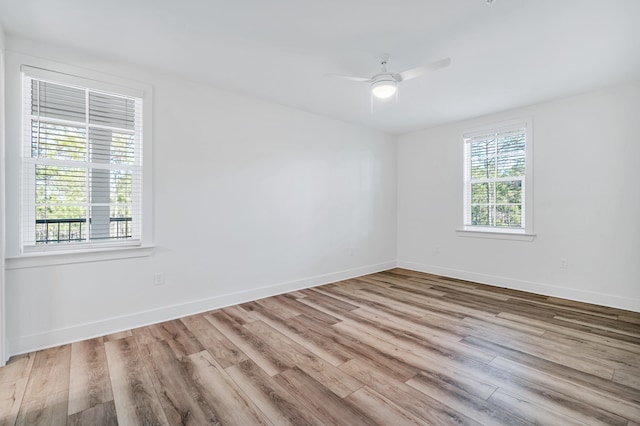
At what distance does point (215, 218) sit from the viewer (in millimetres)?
3465

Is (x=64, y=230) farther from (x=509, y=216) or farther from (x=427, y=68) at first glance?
(x=509, y=216)

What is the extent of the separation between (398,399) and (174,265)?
2517 mm

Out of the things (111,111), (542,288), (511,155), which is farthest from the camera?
(511,155)

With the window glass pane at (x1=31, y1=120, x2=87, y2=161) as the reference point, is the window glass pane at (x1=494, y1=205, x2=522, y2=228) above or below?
below

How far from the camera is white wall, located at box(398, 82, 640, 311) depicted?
3.40 metres

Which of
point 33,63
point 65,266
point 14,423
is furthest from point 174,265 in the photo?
point 33,63

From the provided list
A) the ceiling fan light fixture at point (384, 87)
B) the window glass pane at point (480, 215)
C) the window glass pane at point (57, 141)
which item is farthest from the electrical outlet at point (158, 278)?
the window glass pane at point (480, 215)

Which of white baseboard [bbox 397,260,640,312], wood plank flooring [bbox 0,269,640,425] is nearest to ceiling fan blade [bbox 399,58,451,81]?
wood plank flooring [bbox 0,269,640,425]

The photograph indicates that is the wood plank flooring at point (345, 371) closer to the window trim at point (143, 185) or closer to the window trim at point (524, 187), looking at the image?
the window trim at point (143, 185)

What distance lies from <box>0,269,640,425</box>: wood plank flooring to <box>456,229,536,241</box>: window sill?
1064 millimetres

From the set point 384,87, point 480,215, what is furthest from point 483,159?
point 384,87

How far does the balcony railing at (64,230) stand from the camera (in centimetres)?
254

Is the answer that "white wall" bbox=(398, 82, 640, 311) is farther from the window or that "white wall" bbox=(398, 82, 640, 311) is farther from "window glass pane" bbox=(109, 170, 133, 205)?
"window glass pane" bbox=(109, 170, 133, 205)

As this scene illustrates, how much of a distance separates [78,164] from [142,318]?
1574mm
